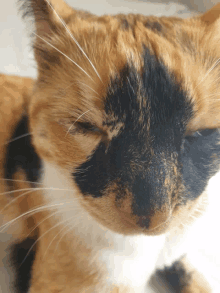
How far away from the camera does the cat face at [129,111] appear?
0.39 meters

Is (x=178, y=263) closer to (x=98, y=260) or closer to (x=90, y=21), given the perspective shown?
(x=98, y=260)

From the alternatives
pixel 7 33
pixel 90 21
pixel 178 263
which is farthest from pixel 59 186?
pixel 7 33

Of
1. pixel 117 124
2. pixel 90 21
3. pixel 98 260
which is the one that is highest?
pixel 90 21

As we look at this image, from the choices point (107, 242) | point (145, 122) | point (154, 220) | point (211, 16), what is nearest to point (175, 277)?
point (107, 242)

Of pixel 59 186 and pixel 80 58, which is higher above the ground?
pixel 80 58

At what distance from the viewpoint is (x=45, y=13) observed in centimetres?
46

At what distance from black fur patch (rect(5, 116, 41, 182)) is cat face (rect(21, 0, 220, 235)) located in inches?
4.5

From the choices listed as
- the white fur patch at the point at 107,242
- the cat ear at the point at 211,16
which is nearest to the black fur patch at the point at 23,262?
the white fur patch at the point at 107,242

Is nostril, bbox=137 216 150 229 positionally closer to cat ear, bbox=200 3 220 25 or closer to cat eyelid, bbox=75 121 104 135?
cat eyelid, bbox=75 121 104 135

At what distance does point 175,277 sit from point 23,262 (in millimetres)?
393

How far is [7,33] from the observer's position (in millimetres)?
935

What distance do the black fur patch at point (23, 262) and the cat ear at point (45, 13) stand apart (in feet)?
1.62

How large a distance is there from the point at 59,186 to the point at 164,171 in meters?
0.22

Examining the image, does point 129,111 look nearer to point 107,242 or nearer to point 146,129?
point 146,129
